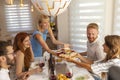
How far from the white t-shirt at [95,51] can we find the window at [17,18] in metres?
2.89

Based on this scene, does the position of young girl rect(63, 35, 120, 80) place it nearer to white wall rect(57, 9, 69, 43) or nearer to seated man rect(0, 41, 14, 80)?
seated man rect(0, 41, 14, 80)

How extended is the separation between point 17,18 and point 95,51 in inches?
122

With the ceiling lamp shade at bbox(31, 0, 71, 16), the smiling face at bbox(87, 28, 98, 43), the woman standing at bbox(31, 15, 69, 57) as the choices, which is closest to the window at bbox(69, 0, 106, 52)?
the smiling face at bbox(87, 28, 98, 43)

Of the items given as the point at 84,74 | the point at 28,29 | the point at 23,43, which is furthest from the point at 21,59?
the point at 28,29

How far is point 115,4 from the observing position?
285 centimetres

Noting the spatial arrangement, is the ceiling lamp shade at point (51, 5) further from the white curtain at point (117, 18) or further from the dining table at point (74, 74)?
the white curtain at point (117, 18)

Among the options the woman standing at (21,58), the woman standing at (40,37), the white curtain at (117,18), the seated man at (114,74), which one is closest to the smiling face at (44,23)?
the woman standing at (40,37)

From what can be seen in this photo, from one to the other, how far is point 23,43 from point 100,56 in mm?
907

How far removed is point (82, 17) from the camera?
335 centimetres

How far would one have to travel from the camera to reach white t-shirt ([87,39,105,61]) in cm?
228

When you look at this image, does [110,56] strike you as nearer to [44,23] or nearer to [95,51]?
[95,51]

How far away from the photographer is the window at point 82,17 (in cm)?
304

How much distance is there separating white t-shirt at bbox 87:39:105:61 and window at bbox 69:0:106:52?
2.53 feet

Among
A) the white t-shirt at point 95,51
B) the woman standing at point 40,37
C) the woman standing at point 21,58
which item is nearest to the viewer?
the woman standing at point 21,58
